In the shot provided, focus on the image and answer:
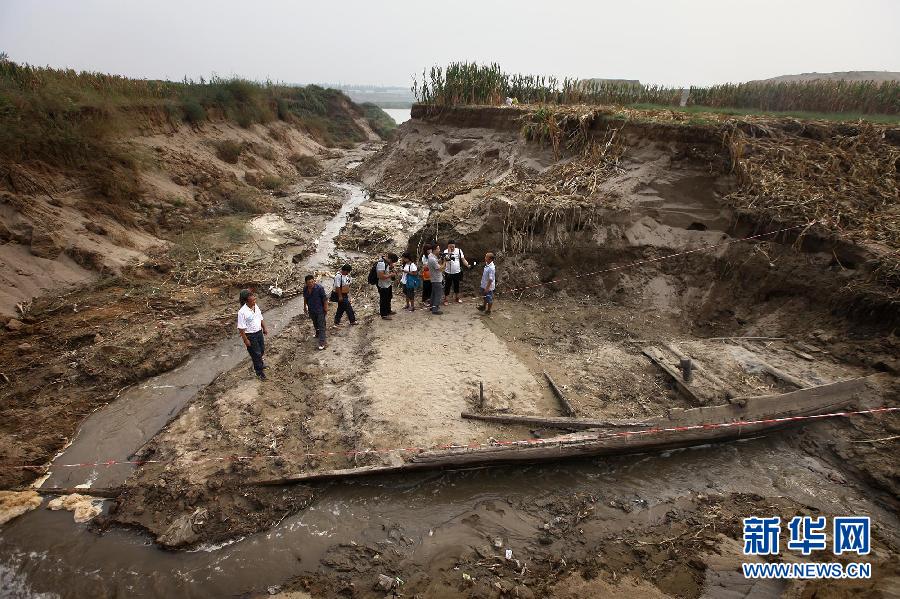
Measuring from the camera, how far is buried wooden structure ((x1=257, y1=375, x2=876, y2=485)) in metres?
5.81

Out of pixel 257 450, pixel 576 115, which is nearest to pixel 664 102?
pixel 576 115

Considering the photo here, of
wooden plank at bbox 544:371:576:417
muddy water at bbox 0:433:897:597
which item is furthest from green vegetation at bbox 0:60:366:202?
wooden plank at bbox 544:371:576:417

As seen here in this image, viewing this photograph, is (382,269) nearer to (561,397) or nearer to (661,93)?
(561,397)

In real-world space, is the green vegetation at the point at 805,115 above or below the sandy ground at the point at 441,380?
above

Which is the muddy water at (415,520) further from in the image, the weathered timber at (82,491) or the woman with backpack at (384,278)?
the woman with backpack at (384,278)

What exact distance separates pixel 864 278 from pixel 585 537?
6781 mm

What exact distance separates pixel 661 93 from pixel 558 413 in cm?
1809

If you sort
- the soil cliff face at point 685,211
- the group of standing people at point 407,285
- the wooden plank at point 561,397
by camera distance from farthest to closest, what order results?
the group of standing people at point 407,285
the soil cliff face at point 685,211
the wooden plank at point 561,397

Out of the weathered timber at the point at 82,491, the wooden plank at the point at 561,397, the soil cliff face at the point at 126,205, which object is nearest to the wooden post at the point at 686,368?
the wooden plank at the point at 561,397

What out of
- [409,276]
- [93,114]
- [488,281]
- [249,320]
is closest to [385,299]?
[409,276]

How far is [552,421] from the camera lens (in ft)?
20.8

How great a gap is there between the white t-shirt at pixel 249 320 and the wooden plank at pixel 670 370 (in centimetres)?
669

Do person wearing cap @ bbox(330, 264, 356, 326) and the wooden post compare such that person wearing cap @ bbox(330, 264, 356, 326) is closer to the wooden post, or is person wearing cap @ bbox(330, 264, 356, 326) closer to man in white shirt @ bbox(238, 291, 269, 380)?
man in white shirt @ bbox(238, 291, 269, 380)

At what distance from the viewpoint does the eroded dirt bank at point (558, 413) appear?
493 cm
